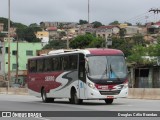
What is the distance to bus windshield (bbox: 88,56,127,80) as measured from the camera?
30359mm

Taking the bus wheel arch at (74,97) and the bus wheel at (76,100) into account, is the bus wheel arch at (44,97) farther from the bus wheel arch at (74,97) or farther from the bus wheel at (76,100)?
the bus wheel at (76,100)

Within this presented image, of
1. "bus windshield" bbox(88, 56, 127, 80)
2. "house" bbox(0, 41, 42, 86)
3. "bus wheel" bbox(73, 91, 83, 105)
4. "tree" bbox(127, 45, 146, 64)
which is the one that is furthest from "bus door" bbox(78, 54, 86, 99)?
"house" bbox(0, 41, 42, 86)

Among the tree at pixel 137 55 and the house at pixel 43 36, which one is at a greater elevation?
the house at pixel 43 36

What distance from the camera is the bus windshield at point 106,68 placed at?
30359mm

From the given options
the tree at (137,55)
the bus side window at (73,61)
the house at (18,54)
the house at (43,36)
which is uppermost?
the bus side window at (73,61)

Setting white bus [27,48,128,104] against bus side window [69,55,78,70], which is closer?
white bus [27,48,128,104]

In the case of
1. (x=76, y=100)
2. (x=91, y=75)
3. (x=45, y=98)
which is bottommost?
(x=45, y=98)

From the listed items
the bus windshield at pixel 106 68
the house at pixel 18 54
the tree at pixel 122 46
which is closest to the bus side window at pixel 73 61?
the bus windshield at pixel 106 68

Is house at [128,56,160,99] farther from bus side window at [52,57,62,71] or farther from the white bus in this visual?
the white bus

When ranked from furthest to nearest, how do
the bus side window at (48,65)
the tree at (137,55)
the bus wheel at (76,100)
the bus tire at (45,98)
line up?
the tree at (137,55)
the bus tire at (45,98)
the bus side window at (48,65)
the bus wheel at (76,100)

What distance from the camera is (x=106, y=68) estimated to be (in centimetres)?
3038

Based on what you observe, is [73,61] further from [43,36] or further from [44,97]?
[43,36]

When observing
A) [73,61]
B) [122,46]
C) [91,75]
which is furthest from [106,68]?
Answer: [122,46]

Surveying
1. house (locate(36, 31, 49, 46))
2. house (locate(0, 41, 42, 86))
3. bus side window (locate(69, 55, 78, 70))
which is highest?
bus side window (locate(69, 55, 78, 70))
